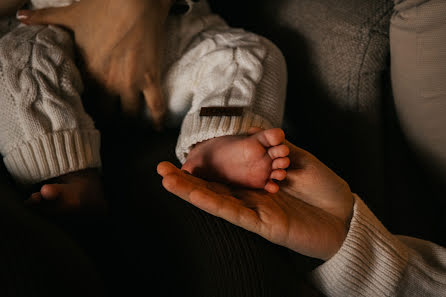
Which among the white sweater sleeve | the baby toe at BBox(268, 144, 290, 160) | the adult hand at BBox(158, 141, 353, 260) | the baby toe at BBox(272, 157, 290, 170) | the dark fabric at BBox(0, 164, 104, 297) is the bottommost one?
the white sweater sleeve

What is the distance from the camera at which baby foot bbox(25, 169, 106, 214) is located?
0.50 meters

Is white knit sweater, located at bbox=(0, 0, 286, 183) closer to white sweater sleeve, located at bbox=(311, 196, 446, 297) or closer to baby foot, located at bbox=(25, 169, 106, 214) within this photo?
baby foot, located at bbox=(25, 169, 106, 214)

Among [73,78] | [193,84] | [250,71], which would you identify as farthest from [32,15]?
[250,71]

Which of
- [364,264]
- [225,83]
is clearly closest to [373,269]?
[364,264]

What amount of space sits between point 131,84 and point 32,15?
0.77 ft

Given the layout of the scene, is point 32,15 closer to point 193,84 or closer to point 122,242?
point 193,84

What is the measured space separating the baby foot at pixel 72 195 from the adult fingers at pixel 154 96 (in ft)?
0.59

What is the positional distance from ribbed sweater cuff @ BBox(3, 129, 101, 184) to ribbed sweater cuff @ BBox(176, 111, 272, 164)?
169 mm

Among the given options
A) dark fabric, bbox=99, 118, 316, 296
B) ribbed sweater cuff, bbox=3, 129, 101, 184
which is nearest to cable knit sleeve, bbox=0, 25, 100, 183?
ribbed sweater cuff, bbox=3, 129, 101, 184

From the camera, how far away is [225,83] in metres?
0.63

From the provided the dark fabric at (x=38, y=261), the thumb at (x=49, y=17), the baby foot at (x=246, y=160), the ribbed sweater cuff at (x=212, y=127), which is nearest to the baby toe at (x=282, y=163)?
the baby foot at (x=246, y=160)

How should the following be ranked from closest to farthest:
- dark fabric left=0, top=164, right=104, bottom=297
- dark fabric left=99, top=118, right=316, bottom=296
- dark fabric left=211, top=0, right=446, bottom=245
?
dark fabric left=0, top=164, right=104, bottom=297
dark fabric left=99, top=118, right=316, bottom=296
dark fabric left=211, top=0, right=446, bottom=245

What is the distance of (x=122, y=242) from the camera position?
513 mm

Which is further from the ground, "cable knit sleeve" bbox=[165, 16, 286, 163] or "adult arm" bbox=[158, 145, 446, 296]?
"cable knit sleeve" bbox=[165, 16, 286, 163]
